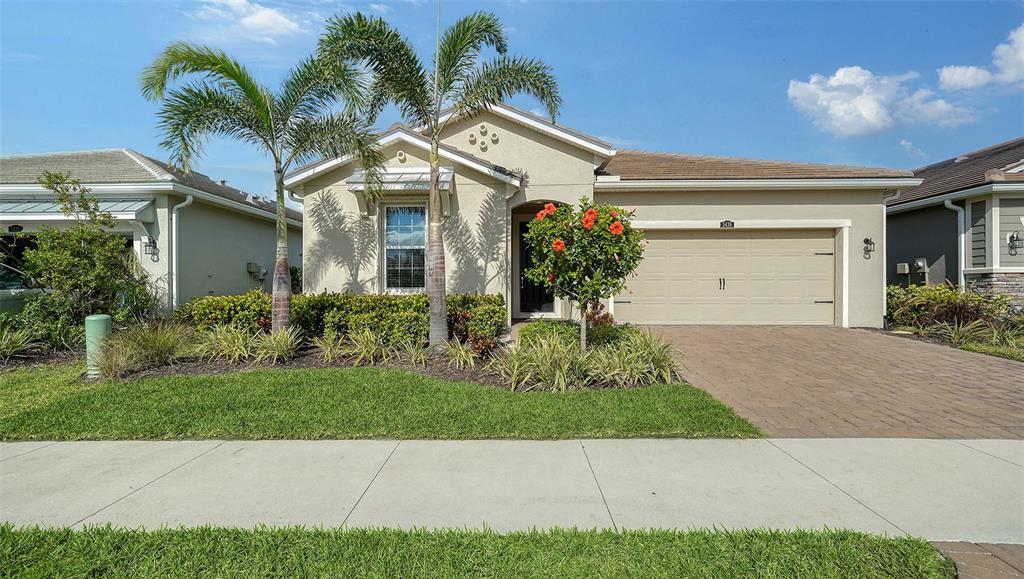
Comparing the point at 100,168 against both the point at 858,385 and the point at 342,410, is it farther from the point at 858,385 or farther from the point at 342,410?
the point at 858,385

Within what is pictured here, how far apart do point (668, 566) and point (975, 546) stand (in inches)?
82.2

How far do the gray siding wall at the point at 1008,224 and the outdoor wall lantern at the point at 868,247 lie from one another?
296 centimetres

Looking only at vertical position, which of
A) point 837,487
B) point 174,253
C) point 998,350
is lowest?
point 837,487

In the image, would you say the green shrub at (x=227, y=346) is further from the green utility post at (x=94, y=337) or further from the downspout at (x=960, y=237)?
the downspout at (x=960, y=237)

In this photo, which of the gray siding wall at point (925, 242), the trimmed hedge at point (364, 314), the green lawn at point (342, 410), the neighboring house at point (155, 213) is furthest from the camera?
the gray siding wall at point (925, 242)

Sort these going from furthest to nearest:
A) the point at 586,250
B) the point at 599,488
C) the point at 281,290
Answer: the point at 281,290 → the point at 586,250 → the point at 599,488

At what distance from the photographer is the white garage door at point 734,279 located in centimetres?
1270

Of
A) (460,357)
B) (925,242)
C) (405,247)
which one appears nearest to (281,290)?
(405,247)

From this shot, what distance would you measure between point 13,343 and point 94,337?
278cm

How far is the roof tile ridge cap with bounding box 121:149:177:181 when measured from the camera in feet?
38.8

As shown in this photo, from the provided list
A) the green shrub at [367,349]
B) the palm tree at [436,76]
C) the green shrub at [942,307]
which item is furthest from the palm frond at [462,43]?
the green shrub at [942,307]

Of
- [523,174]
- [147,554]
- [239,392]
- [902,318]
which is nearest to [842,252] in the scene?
[902,318]

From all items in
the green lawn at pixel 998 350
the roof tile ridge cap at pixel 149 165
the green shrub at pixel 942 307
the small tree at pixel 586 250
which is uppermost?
the roof tile ridge cap at pixel 149 165

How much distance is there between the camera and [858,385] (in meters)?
7.03
